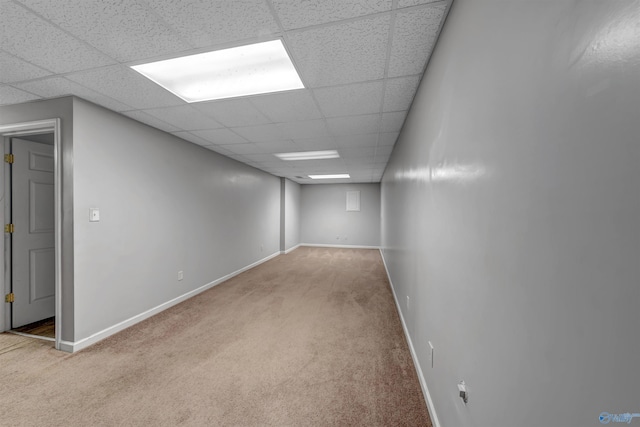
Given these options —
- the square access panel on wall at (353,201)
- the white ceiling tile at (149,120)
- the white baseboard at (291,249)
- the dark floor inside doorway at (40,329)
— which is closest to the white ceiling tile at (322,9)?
the white ceiling tile at (149,120)

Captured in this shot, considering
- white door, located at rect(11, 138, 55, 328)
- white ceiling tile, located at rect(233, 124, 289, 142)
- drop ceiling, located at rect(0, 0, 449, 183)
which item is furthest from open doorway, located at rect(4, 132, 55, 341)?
white ceiling tile, located at rect(233, 124, 289, 142)

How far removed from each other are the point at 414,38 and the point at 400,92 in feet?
2.13

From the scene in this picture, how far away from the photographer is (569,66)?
0.49 metres

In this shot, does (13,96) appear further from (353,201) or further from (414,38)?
(353,201)

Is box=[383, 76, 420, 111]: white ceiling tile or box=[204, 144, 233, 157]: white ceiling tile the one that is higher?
box=[383, 76, 420, 111]: white ceiling tile

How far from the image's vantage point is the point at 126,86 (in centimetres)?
202

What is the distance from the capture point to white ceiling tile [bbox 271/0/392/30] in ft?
3.92

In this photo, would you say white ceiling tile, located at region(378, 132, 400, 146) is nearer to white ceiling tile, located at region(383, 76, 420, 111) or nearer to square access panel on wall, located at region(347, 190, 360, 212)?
white ceiling tile, located at region(383, 76, 420, 111)

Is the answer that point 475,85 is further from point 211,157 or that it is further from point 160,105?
point 211,157

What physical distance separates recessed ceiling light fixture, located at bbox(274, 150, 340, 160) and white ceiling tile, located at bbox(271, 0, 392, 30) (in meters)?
2.81

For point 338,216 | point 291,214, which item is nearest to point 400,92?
point 291,214

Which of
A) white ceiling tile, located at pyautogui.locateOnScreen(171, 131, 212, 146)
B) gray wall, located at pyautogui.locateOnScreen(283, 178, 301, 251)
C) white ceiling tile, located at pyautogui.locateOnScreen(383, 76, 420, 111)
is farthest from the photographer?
gray wall, located at pyautogui.locateOnScreen(283, 178, 301, 251)

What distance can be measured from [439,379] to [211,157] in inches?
162

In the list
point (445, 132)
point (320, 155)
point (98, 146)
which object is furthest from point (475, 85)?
point (320, 155)
